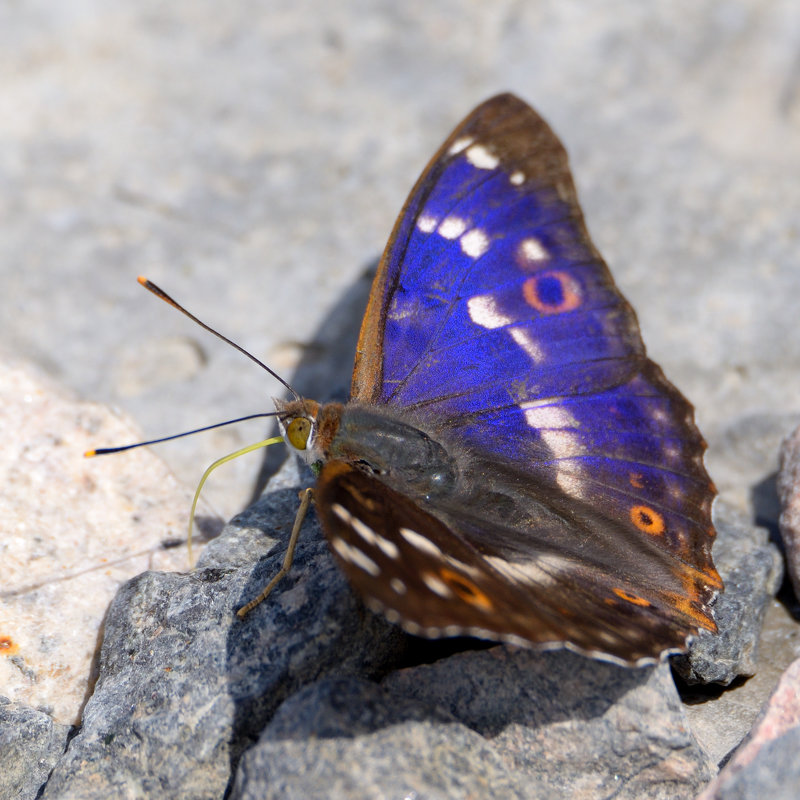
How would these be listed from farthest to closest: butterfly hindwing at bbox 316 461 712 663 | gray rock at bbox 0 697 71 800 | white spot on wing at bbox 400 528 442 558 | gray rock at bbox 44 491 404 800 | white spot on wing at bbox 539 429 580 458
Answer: white spot on wing at bbox 539 429 580 458 → gray rock at bbox 0 697 71 800 → gray rock at bbox 44 491 404 800 → white spot on wing at bbox 400 528 442 558 → butterfly hindwing at bbox 316 461 712 663

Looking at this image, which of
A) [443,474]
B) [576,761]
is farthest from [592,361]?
[576,761]

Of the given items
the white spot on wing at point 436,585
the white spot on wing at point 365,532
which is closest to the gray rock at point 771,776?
the white spot on wing at point 436,585

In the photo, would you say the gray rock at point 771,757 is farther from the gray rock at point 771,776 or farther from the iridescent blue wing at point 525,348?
the iridescent blue wing at point 525,348

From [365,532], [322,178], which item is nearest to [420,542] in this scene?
[365,532]

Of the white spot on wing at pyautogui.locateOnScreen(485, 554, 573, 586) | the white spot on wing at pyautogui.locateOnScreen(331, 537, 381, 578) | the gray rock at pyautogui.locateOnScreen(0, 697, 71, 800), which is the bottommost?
the gray rock at pyautogui.locateOnScreen(0, 697, 71, 800)

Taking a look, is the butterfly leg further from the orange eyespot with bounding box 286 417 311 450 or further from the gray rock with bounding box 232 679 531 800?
the gray rock with bounding box 232 679 531 800

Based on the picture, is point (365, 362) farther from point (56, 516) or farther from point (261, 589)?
point (56, 516)

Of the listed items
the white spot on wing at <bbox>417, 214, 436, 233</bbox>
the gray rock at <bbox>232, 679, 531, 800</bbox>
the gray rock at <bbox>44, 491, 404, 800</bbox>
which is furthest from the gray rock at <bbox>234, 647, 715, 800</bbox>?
the white spot on wing at <bbox>417, 214, 436, 233</bbox>

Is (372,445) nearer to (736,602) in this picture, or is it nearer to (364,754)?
(364,754)
